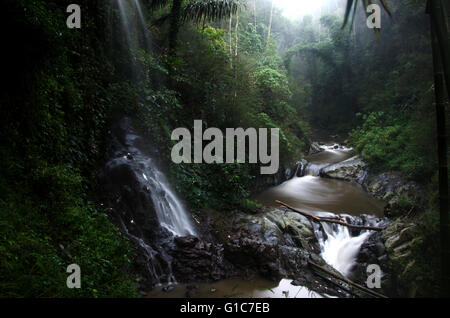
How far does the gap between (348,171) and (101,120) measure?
12.1 metres

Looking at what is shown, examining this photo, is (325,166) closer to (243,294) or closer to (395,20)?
(243,294)

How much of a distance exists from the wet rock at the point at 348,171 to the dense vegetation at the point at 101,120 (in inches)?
23.1

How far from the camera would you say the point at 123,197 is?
5.39 meters

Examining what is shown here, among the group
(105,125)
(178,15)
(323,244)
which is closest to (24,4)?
(105,125)

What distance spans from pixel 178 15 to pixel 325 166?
10796mm

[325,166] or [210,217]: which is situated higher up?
[325,166]

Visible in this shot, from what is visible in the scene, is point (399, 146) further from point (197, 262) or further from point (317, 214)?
point (197, 262)

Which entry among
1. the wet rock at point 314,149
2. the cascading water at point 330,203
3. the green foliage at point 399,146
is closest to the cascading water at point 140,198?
the cascading water at point 330,203

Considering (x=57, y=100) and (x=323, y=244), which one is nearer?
(x=57, y=100)

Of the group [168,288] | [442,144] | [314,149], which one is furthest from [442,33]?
[314,149]

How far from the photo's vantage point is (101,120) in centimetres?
605
